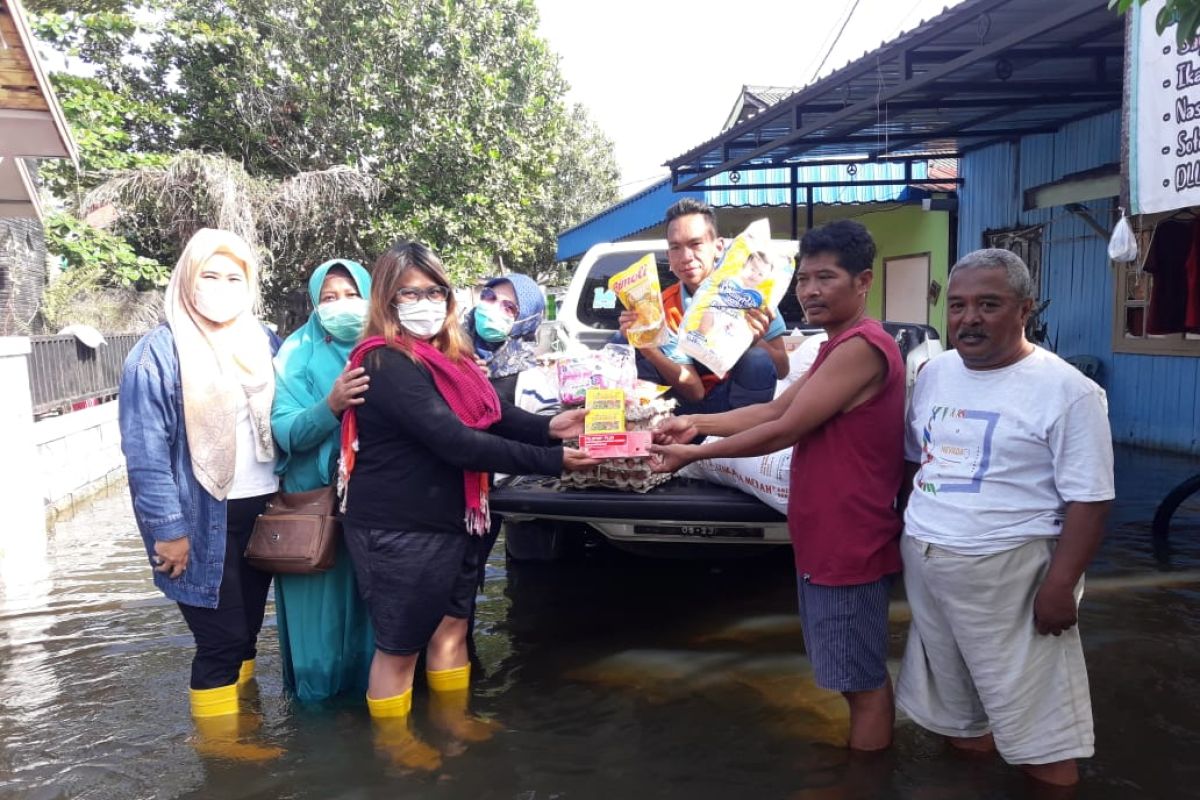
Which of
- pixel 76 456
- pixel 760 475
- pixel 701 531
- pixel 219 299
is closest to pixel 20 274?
pixel 76 456

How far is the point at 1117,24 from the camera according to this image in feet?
21.0

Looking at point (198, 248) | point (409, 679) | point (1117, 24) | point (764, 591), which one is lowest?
point (764, 591)

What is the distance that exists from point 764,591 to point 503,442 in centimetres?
249

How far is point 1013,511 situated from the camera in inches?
92.1

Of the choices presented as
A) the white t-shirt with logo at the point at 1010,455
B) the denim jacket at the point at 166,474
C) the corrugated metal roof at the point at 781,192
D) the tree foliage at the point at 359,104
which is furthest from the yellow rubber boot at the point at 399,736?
the tree foliage at the point at 359,104

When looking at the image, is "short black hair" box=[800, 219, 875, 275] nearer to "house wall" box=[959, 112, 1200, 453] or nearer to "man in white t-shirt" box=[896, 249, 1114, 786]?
"man in white t-shirt" box=[896, 249, 1114, 786]

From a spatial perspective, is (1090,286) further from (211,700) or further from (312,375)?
(211,700)

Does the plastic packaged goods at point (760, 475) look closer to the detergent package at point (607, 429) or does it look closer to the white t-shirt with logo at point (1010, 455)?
the detergent package at point (607, 429)

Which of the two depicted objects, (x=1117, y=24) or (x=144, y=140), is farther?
(x=144, y=140)

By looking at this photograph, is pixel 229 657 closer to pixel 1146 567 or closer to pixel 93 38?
pixel 1146 567

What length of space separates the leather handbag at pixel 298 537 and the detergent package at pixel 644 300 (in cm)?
132

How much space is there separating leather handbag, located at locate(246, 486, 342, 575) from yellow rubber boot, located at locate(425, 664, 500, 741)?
67 centimetres

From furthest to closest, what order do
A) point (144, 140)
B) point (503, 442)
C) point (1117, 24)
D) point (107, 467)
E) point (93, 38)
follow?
point (144, 140) → point (93, 38) → point (107, 467) → point (1117, 24) → point (503, 442)

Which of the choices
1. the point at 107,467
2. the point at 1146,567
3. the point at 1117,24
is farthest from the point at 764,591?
the point at 107,467
